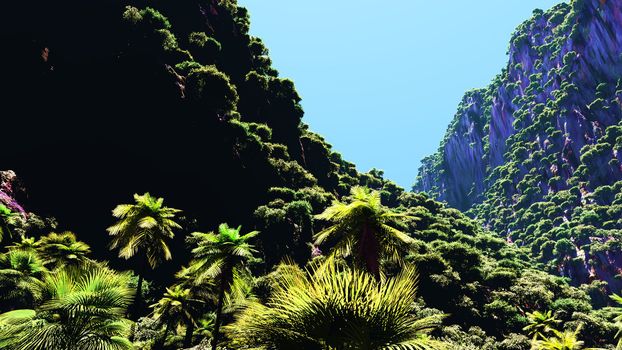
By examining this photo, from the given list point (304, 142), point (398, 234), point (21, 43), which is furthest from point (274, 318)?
point (304, 142)

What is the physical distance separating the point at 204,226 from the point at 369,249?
35.2m

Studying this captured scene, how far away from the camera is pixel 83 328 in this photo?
7676 millimetres

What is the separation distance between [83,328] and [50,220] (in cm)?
3730

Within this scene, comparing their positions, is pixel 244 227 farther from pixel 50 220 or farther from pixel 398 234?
pixel 398 234

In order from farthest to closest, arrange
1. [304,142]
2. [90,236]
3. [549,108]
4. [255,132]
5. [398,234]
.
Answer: [549,108] < [304,142] < [255,132] < [90,236] < [398,234]

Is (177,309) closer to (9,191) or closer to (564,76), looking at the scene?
(9,191)

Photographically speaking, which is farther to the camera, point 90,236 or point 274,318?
point 90,236

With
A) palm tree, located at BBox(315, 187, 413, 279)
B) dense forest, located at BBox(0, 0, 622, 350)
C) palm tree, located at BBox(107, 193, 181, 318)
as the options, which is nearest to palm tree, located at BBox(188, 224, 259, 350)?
dense forest, located at BBox(0, 0, 622, 350)

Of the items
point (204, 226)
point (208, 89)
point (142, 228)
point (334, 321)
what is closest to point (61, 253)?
point (142, 228)

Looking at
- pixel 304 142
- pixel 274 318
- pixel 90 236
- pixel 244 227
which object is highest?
pixel 304 142

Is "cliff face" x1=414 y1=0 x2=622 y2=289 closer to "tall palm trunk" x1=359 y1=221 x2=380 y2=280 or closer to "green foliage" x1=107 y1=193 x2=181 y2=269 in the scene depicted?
"tall palm trunk" x1=359 y1=221 x2=380 y2=280

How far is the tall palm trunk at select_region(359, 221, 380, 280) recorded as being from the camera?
1479 centimetres

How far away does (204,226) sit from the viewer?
4691 centimetres

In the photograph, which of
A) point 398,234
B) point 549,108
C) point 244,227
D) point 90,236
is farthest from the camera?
point 549,108
